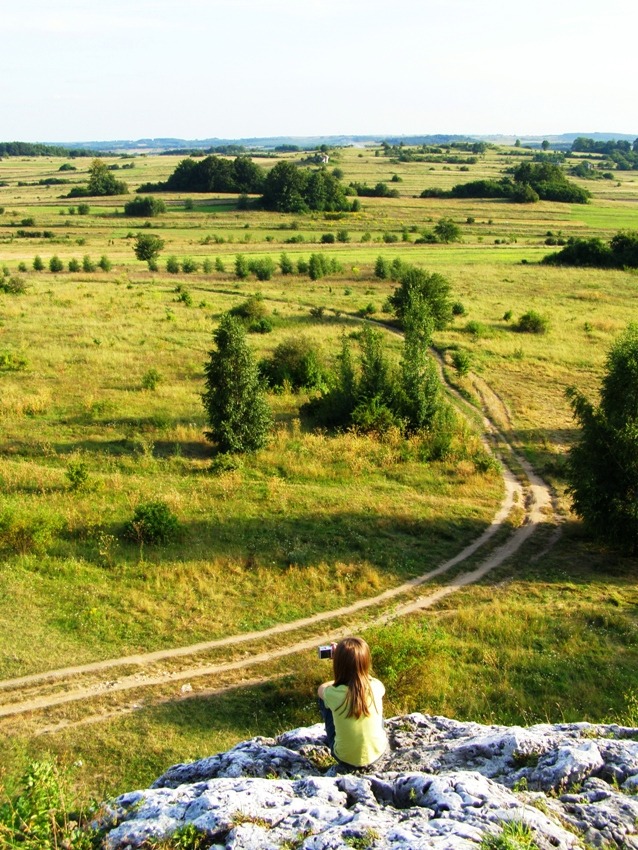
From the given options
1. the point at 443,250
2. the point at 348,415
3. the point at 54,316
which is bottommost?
the point at 348,415

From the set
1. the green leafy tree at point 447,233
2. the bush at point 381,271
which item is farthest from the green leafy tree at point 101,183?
the bush at point 381,271

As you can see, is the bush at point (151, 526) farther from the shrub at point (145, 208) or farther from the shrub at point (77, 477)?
the shrub at point (145, 208)

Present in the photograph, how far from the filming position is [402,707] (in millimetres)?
10953

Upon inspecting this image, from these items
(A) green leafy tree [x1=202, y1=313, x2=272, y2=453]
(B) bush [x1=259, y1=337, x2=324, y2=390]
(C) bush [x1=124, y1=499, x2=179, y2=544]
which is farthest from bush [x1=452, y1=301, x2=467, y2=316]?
(C) bush [x1=124, y1=499, x2=179, y2=544]

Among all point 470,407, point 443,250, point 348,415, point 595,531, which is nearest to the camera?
point 595,531

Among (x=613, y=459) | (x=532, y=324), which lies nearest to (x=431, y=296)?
(x=532, y=324)

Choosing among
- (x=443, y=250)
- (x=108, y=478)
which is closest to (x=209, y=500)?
(x=108, y=478)

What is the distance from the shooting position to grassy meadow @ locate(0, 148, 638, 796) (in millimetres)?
11281

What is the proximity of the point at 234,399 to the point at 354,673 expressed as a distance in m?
16.7

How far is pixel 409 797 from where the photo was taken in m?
5.90

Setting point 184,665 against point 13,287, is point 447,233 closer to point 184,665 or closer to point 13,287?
point 13,287

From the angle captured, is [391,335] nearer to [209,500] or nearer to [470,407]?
[470,407]

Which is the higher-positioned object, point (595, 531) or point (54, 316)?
point (54, 316)

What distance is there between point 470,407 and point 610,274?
1355 inches
